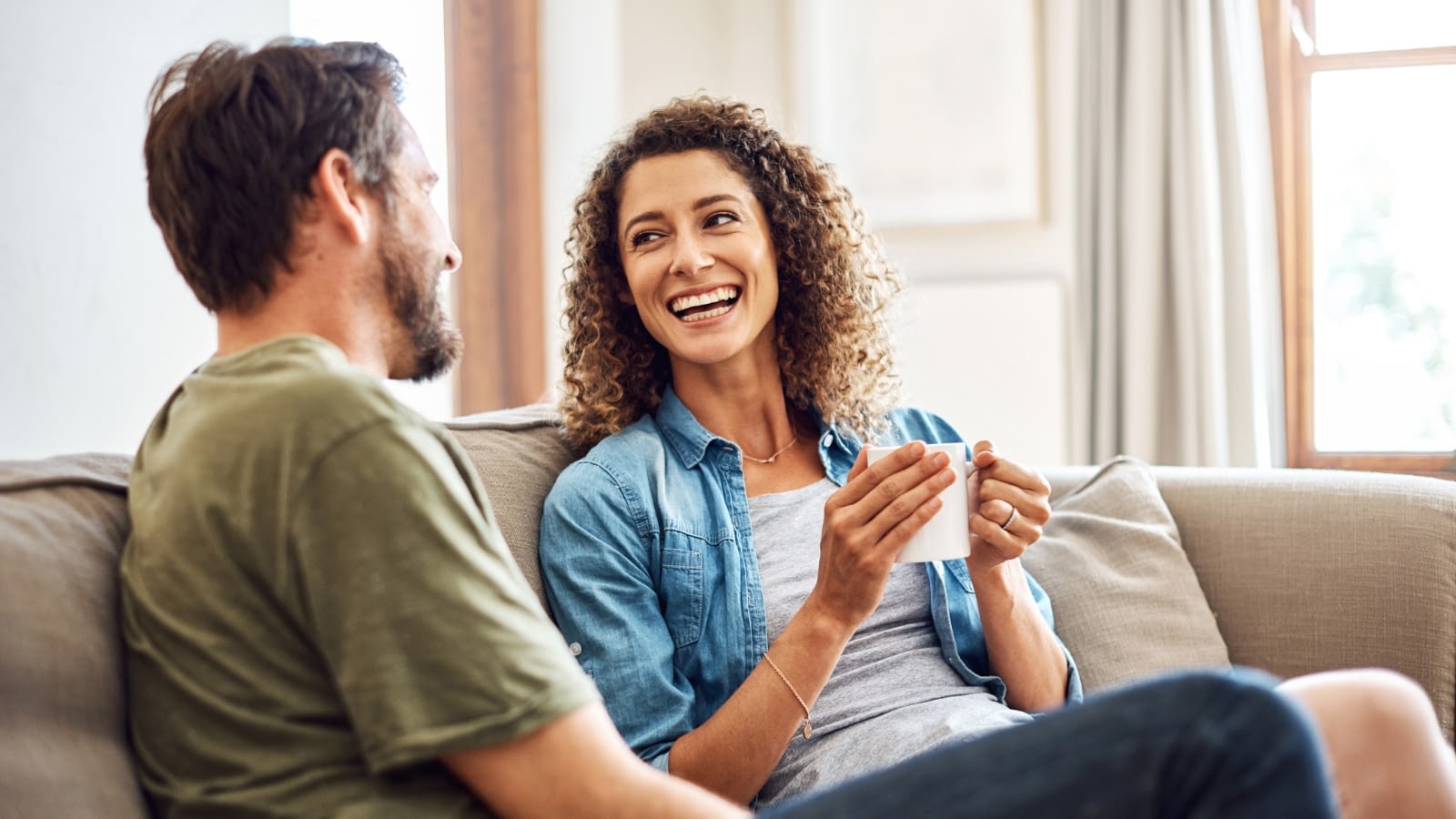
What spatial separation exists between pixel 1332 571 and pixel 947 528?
79 cm

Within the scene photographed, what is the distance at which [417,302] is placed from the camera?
1.13 metres

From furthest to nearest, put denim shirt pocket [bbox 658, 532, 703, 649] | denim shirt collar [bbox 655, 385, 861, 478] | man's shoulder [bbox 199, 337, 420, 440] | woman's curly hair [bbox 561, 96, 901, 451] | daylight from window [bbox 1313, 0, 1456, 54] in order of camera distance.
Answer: daylight from window [bbox 1313, 0, 1456, 54] → woman's curly hair [bbox 561, 96, 901, 451] → denim shirt collar [bbox 655, 385, 861, 478] → denim shirt pocket [bbox 658, 532, 703, 649] → man's shoulder [bbox 199, 337, 420, 440]

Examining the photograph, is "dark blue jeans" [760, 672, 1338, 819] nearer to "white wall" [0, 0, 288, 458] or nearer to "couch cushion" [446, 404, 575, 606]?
"couch cushion" [446, 404, 575, 606]

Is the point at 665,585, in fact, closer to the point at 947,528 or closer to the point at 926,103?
the point at 947,528

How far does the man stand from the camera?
0.82m

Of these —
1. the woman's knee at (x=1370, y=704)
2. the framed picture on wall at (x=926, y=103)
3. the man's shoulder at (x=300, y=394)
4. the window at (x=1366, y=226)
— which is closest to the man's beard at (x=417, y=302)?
the man's shoulder at (x=300, y=394)

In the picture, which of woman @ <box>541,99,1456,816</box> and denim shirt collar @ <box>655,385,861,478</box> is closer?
woman @ <box>541,99,1456,816</box>

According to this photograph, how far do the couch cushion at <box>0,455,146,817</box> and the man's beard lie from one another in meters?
0.31

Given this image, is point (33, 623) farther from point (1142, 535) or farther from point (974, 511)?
point (1142, 535)

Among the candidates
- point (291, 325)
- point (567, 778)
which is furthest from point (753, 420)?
point (567, 778)

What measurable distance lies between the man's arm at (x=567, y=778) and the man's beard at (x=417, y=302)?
41cm

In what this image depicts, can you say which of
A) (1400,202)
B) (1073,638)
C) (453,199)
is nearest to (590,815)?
(1073,638)

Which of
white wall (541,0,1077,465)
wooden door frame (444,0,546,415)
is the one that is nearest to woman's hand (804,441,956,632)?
wooden door frame (444,0,546,415)

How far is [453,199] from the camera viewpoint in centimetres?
342
